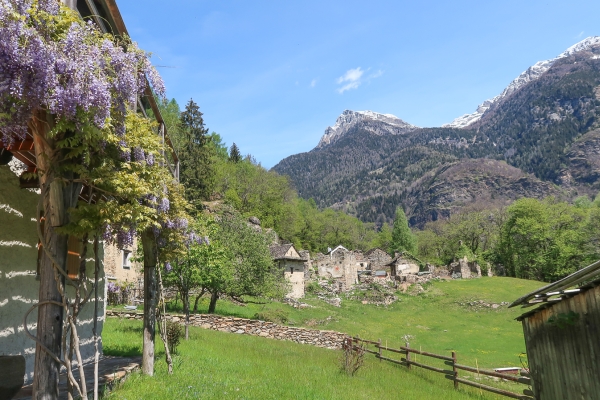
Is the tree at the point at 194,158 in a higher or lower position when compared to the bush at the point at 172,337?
higher

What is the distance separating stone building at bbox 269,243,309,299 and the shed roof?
35.6 meters

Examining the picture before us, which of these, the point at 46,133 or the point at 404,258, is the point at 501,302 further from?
the point at 46,133

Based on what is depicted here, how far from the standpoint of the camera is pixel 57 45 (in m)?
3.97

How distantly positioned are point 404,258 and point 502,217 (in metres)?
23.2

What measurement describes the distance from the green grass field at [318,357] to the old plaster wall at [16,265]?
2031 millimetres

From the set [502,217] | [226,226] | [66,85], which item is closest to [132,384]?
[66,85]

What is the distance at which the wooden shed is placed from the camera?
237 inches

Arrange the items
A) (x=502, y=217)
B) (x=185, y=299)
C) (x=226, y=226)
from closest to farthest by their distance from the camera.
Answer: (x=185, y=299) → (x=226, y=226) → (x=502, y=217)

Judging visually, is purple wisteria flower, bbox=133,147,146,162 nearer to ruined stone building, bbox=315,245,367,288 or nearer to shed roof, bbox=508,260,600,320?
shed roof, bbox=508,260,600,320

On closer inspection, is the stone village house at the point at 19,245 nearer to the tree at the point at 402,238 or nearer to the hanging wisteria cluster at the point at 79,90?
the hanging wisteria cluster at the point at 79,90

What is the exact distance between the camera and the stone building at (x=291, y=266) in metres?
42.6

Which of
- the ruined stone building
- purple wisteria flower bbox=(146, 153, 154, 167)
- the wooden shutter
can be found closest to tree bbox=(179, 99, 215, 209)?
the ruined stone building

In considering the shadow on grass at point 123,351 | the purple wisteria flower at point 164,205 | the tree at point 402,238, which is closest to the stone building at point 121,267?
the shadow on grass at point 123,351

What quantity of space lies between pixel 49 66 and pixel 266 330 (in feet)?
65.9
